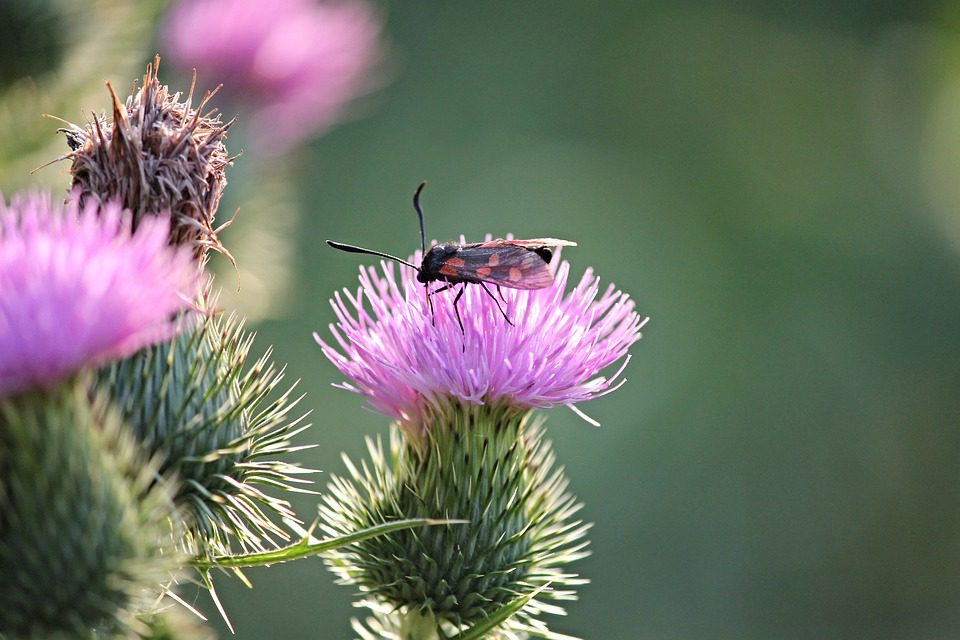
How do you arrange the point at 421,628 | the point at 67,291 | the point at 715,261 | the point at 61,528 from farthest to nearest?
the point at 715,261
the point at 421,628
the point at 61,528
the point at 67,291

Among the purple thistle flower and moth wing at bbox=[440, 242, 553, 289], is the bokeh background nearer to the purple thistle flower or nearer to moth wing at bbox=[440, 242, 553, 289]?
the purple thistle flower

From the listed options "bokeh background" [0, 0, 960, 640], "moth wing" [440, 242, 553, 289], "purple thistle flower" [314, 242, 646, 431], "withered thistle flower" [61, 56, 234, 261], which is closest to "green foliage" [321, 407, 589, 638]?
"purple thistle flower" [314, 242, 646, 431]

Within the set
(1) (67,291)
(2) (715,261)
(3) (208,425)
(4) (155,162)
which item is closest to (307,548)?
(3) (208,425)

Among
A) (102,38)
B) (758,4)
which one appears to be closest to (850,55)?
(758,4)

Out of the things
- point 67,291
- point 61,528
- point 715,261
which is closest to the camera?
point 67,291

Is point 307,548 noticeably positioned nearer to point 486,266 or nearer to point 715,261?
point 486,266

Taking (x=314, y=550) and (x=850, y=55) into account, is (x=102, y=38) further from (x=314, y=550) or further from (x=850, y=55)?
(x=850, y=55)

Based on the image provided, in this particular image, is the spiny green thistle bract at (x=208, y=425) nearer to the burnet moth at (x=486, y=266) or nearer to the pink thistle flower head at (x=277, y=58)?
the burnet moth at (x=486, y=266)
